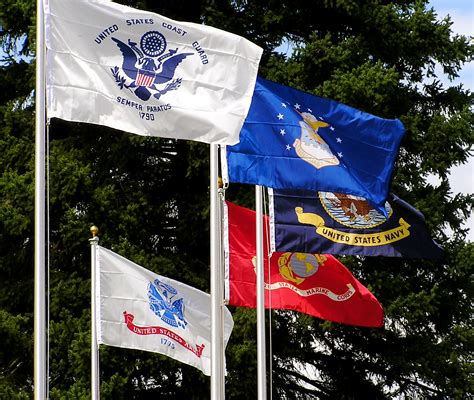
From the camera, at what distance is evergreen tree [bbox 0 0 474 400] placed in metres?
24.5

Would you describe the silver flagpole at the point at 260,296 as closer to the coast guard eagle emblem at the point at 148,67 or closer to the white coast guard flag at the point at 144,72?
the white coast guard flag at the point at 144,72

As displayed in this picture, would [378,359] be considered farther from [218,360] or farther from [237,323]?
[218,360]

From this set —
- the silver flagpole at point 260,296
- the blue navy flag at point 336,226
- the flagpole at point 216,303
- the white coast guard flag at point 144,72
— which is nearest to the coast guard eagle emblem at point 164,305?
the silver flagpole at point 260,296

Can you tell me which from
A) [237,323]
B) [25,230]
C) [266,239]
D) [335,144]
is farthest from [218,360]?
[25,230]

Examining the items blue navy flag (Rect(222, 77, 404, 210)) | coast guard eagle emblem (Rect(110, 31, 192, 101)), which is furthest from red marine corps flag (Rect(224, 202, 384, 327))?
coast guard eagle emblem (Rect(110, 31, 192, 101))

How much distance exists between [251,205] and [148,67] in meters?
12.2

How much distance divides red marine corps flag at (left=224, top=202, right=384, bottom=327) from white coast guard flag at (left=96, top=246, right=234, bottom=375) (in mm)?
971

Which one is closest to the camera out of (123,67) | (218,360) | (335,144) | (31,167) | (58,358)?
(123,67)

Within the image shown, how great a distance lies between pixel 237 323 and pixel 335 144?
8.62 metres

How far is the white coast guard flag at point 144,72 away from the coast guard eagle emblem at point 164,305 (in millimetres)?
5094

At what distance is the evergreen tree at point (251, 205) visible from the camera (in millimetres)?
24547

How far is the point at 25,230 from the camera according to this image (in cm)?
2533

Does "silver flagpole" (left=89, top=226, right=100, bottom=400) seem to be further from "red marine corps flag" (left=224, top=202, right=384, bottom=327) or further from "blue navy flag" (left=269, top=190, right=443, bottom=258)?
"blue navy flag" (left=269, top=190, right=443, bottom=258)

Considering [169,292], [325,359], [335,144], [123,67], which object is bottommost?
[325,359]
